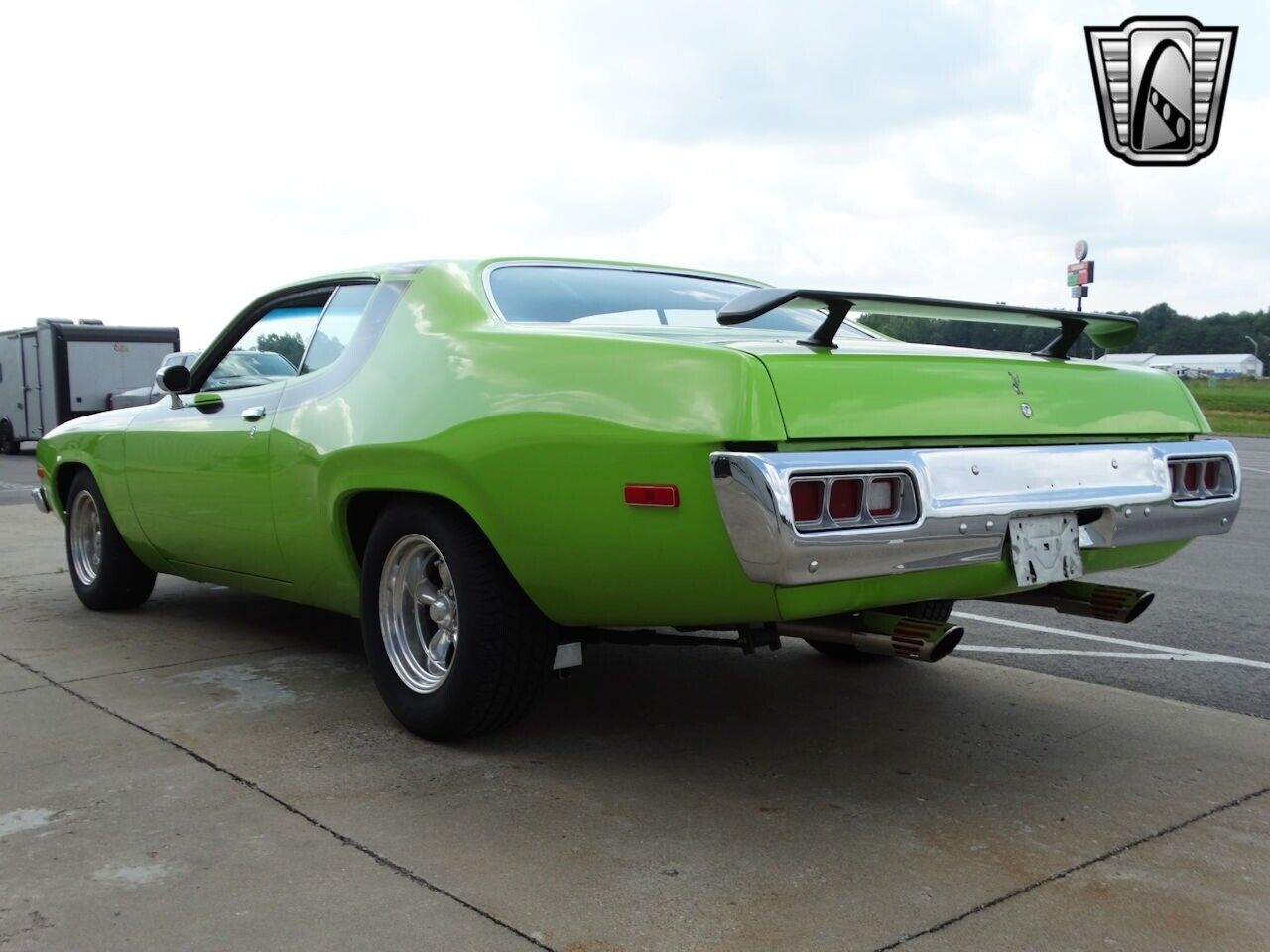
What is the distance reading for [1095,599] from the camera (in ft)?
12.6

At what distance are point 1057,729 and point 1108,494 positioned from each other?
99 cm

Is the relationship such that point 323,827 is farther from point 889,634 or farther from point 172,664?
point 172,664

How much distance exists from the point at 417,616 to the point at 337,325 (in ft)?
3.57

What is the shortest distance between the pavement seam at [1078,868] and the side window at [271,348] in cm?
295

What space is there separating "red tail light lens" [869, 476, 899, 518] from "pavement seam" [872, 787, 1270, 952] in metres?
0.88

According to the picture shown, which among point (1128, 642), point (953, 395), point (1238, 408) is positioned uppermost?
point (953, 395)

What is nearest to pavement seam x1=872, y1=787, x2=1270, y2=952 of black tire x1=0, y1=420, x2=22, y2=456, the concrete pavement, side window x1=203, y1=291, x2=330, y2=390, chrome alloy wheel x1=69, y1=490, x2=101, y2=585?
the concrete pavement

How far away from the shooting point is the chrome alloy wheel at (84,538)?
628 centimetres

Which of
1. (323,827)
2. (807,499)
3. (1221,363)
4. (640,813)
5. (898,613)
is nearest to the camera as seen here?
(807,499)

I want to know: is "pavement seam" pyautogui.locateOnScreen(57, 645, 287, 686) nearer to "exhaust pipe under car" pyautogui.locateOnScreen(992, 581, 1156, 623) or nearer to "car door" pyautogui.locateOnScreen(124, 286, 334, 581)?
"car door" pyautogui.locateOnScreen(124, 286, 334, 581)

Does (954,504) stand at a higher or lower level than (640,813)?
higher

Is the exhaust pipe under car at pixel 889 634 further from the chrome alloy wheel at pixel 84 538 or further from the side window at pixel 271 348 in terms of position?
the chrome alloy wheel at pixel 84 538

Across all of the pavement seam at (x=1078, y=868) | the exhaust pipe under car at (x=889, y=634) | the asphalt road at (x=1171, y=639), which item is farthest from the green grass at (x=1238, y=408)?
the exhaust pipe under car at (x=889, y=634)

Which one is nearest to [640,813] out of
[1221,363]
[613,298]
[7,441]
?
[613,298]
